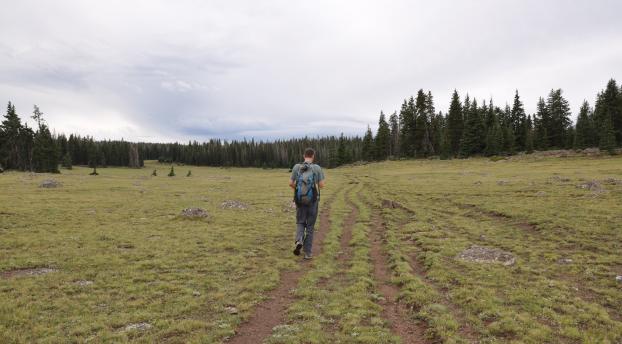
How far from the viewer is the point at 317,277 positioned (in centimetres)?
1291

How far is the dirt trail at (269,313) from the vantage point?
858cm

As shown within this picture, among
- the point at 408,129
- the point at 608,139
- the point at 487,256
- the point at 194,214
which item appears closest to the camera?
the point at 487,256

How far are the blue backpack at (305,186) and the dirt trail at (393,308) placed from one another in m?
4.08

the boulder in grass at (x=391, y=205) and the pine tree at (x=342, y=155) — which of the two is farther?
the pine tree at (x=342, y=155)

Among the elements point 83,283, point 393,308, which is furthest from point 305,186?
point 83,283

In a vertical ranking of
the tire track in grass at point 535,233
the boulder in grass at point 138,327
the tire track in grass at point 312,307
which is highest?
the boulder in grass at point 138,327

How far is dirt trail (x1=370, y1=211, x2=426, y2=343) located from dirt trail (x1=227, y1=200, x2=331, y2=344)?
3025 mm

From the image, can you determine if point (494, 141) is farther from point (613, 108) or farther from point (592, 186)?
point (592, 186)

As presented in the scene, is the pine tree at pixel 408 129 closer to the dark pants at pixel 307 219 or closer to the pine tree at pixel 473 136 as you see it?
the pine tree at pixel 473 136

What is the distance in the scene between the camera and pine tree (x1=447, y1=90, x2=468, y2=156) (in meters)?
106

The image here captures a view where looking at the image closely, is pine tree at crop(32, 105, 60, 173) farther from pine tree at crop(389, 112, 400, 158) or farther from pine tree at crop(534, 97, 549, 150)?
pine tree at crop(534, 97, 549, 150)

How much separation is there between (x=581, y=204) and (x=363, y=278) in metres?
24.3

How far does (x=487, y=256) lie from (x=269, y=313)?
1088 centimetres

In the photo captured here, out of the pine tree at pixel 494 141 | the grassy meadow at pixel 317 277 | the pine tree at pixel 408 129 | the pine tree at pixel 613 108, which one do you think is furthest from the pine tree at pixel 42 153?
the pine tree at pixel 613 108
